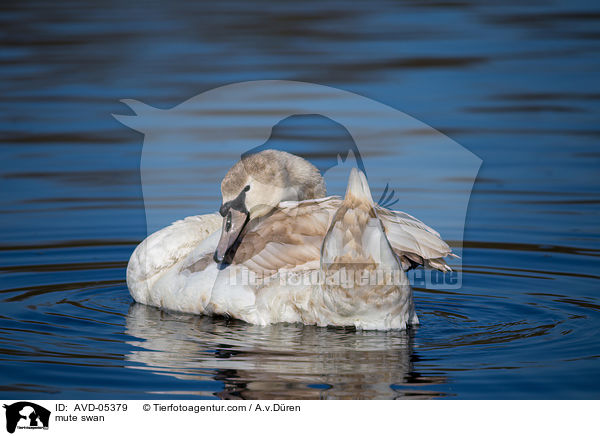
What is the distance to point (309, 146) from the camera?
1162 cm

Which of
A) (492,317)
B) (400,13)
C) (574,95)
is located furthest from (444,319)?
(400,13)

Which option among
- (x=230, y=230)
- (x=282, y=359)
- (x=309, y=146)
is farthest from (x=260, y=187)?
(x=309, y=146)

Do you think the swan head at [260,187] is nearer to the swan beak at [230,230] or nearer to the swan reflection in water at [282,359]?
the swan beak at [230,230]

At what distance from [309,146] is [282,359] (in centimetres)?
620

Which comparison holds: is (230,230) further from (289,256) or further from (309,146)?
(309,146)

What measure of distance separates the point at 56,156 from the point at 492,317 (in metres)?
6.52

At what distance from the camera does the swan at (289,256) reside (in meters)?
5.81

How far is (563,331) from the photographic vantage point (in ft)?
20.2
